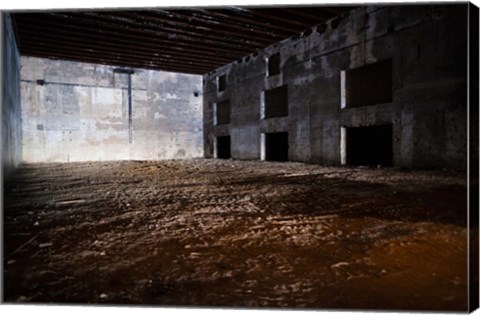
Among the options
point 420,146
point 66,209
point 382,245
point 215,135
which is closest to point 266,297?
point 382,245

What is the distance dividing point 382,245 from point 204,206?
2001 millimetres

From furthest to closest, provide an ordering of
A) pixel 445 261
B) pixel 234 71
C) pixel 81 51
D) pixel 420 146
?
pixel 234 71
pixel 81 51
pixel 420 146
pixel 445 261

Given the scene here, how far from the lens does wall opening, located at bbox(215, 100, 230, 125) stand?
46.3 feet

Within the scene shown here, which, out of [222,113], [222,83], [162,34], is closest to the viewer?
[162,34]

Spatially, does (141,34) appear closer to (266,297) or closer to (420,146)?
(420,146)

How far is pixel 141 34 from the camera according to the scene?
30.5 ft

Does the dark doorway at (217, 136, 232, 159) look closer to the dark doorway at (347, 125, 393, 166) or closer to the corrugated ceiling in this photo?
the corrugated ceiling

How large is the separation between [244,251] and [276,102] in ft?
30.1

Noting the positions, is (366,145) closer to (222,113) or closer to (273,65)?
(273,65)

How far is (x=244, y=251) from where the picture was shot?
2312 mm

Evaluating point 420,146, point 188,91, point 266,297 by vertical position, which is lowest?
point 266,297

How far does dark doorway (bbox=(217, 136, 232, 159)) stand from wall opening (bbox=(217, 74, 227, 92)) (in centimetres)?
218

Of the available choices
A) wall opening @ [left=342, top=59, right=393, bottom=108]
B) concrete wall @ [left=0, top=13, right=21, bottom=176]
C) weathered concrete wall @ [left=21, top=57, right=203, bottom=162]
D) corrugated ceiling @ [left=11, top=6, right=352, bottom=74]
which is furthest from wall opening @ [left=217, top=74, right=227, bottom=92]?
concrete wall @ [left=0, top=13, right=21, bottom=176]

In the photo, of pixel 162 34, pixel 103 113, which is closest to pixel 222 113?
pixel 103 113
